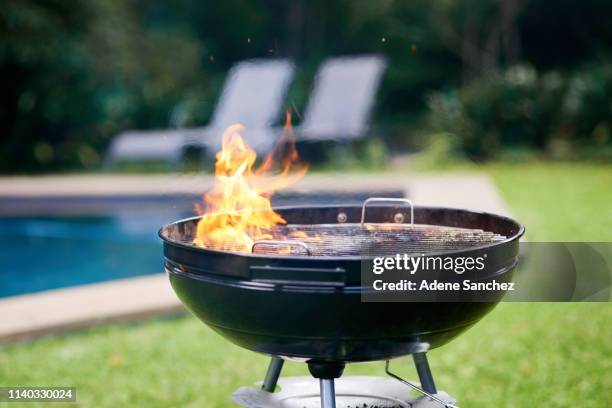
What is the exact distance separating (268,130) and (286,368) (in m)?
5.11

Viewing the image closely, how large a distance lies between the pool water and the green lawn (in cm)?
192

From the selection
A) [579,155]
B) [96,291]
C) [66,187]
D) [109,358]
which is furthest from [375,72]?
[109,358]

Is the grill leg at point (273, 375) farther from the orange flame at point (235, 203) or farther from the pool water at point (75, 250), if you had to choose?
the pool water at point (75, 250)

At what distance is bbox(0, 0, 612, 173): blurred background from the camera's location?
825 cm

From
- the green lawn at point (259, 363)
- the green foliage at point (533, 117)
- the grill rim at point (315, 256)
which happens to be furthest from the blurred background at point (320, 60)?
the grill rim at point (315, 256)

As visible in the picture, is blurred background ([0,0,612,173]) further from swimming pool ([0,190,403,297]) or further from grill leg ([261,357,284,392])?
grill leg ([261,357,284,392])

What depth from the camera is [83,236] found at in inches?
236

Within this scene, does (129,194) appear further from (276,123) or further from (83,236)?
(276,123)

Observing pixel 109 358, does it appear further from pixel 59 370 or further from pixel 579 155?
pixel 579 155

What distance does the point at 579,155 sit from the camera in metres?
8.14

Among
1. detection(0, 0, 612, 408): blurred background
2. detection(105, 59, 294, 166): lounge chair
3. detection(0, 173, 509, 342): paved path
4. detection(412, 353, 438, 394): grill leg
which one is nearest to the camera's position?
detection(412, 353, 438, 394): grill leg

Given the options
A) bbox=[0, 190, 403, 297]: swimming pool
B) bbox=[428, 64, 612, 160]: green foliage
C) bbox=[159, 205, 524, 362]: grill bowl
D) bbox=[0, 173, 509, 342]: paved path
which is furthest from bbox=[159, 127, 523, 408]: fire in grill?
bbox=[428, 64, 612, 160]: green foliage

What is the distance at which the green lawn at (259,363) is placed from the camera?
2.42 m

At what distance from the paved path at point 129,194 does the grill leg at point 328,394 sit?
162cm
